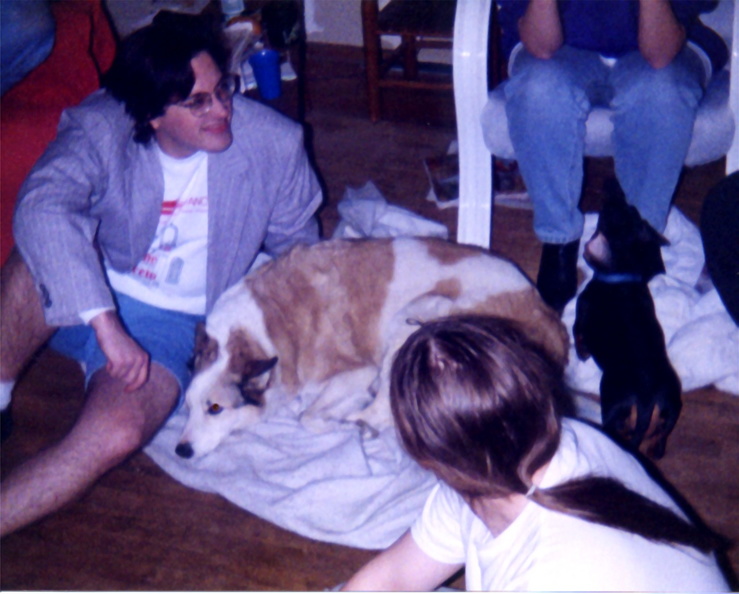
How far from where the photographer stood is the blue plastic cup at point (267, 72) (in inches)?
107

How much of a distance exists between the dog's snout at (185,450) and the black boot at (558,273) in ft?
4.03

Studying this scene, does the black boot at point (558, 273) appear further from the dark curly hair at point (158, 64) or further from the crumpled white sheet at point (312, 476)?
the dark curly hair at point (158, 64)

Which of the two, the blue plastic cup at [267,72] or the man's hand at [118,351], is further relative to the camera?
the blue plastic cup at [267,72]

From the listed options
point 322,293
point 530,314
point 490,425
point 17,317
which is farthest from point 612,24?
point 17,317

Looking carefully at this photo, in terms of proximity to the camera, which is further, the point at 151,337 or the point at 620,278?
the point at 620,278

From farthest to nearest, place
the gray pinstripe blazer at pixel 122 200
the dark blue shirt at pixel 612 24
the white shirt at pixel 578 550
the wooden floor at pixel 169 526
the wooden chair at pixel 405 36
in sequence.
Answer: the wooden chair at pixel 405 36 → the dark blue shirt at pixel 612 24 → the wooden floor at pixel 169 526 → the gray pinstripe blazer at pixel 122 200 → the white shirt at pixel 578 550

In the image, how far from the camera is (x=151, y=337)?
201cm

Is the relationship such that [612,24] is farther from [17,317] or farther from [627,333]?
[17,317]

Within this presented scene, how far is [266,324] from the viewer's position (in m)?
2.02

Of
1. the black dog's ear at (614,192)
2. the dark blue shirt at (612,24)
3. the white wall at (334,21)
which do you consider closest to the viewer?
the dark blue shirt at (612,24)

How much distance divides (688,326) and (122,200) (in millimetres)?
1800

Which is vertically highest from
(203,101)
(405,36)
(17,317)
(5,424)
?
(203,101)

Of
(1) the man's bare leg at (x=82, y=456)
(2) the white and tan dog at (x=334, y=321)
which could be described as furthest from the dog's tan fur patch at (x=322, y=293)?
(1) the man's bare leg at (x=82, y=456)

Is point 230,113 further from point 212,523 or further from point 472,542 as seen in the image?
point 472,542
